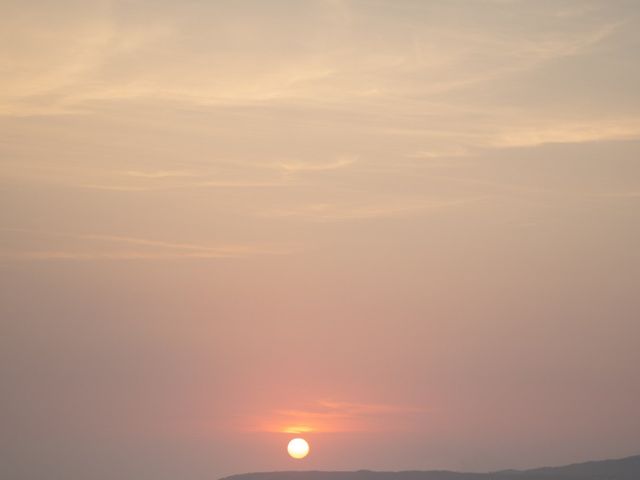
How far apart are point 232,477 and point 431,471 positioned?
20.7 meters

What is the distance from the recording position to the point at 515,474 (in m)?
110

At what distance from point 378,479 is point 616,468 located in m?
23.0

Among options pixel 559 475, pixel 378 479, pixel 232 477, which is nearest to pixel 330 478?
pixel 378 479

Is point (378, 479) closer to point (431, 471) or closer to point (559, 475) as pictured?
point (431, 471)

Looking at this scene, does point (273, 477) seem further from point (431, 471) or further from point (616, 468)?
point (616, 468)

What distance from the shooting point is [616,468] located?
116 meters

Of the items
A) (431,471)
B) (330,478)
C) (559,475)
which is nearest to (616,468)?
(559,475)

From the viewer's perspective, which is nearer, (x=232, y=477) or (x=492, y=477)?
(x=492, y=477)

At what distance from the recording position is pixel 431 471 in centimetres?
11294

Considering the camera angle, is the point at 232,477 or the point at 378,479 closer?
the point at 378,479

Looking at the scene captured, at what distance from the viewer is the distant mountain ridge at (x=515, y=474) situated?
108375mm

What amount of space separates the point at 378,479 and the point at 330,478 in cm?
446

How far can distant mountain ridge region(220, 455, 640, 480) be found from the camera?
10838 centimetres

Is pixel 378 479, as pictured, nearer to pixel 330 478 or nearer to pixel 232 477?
pixel 330 478
